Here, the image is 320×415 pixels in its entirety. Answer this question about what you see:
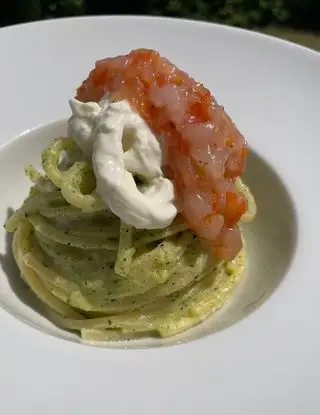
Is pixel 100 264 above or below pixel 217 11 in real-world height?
above

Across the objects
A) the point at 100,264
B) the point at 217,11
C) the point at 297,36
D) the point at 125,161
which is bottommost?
the point at 297,36

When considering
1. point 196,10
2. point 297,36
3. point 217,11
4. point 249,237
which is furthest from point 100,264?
point 297,36

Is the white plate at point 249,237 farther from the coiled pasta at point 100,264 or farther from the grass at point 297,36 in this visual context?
the grass at point 297,36

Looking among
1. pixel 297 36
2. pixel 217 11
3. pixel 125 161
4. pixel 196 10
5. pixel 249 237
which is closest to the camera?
pixel 125 161

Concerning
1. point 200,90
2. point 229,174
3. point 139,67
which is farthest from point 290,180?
point 139,67

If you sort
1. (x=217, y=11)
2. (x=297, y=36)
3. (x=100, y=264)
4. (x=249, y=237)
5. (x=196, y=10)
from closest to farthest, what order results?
(x=100, y=264), (x=249, y=237), (x=196, y=10), (x=217, y=11), (x=297, y=36)

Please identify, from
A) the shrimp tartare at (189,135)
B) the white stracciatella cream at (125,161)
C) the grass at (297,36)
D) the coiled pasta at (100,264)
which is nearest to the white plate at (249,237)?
the coiled pasta at (100,264)

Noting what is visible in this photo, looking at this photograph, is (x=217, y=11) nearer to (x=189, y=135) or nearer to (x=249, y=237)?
(x=249, y=237)
